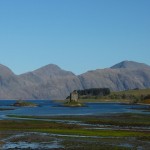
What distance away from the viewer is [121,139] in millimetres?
64375

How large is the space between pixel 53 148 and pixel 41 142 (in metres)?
6.98

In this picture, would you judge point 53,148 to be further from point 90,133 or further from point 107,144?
point 90,133

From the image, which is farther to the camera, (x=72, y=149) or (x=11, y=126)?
(x=11, y=126)

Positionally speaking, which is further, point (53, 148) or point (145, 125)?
point (145, 125)

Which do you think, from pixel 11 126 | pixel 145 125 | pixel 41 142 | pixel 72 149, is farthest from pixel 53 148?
pixel 145 125

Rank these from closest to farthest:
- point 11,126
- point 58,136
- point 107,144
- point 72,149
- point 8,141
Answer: point 72,149
point 107,144
point 8,141
point 58,136
point 11,126

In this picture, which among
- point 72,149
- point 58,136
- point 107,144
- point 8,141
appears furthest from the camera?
point 58,136

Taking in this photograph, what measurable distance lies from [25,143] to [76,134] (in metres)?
13.2

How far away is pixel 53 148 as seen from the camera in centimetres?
5462

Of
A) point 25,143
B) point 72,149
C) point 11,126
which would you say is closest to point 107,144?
point 72,149

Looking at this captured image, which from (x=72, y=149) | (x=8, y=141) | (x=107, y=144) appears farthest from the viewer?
(x=8, y=141)

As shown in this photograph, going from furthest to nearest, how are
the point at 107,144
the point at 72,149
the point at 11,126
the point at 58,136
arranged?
the point at 11,126 → the point at 58,136 → the point at 107,144 → the point at 72,149

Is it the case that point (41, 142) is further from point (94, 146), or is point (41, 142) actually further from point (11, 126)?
point (11, 126)

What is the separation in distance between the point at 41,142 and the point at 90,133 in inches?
538
